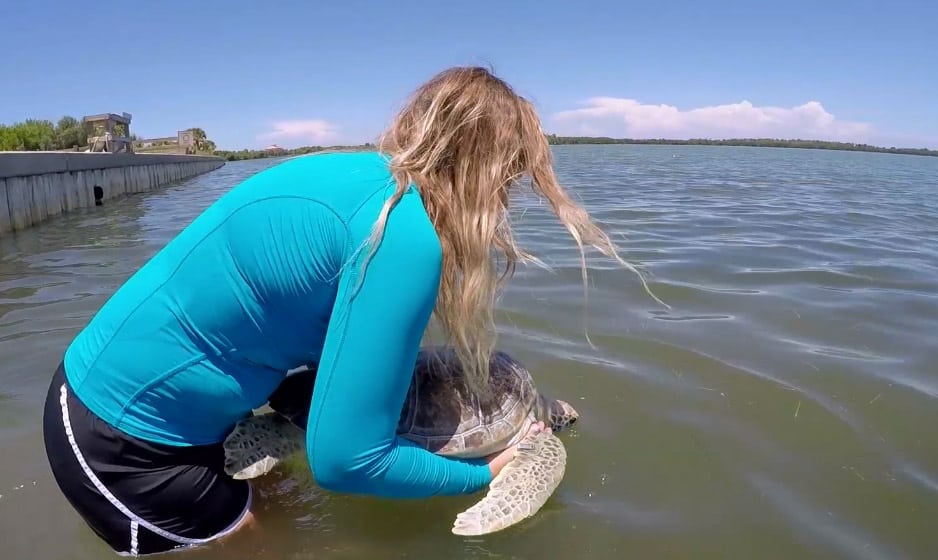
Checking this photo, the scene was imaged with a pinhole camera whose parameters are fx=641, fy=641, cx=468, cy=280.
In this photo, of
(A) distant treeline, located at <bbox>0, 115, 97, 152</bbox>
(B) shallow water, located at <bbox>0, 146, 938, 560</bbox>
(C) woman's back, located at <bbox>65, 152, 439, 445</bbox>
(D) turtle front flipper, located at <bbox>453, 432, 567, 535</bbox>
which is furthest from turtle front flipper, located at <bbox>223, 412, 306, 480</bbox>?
(A) distant treeline, located at <bbox>0, 115, 97, 152</bbox>

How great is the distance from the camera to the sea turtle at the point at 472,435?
2432 mm

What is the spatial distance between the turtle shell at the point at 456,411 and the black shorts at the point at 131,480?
814 mm

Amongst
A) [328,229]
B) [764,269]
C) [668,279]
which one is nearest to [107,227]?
[668,279]

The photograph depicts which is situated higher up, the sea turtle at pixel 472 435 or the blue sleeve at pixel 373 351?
the blue sleeve at pixel 373 351

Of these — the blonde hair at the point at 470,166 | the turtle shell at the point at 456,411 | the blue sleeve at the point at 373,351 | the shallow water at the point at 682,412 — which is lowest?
the shallow water at the point at 682,412

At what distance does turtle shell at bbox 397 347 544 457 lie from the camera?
9.29 feet

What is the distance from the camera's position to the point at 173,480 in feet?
7.07

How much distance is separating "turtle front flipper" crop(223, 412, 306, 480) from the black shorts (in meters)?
0.06

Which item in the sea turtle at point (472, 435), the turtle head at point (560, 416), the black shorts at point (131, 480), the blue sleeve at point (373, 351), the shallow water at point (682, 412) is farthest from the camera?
the turtle head at point (560, 416)

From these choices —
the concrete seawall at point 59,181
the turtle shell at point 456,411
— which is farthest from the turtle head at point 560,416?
the concrete seawall at point 59,181

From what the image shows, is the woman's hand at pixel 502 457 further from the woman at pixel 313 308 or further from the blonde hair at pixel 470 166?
the blonde hair at pixel 470 166

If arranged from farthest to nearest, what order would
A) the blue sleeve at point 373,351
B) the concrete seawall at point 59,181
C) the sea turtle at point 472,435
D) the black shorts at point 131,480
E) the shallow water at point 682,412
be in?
1. the concrete seawall at point 59,181
2. the shallow water at point 682,412
3. the sea turtle at point 472,435
4. the black shorts at point 131,480
5. the blue sleeve at point 373,351

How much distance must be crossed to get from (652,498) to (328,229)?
2109mm

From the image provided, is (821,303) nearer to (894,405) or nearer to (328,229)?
(894,405)
